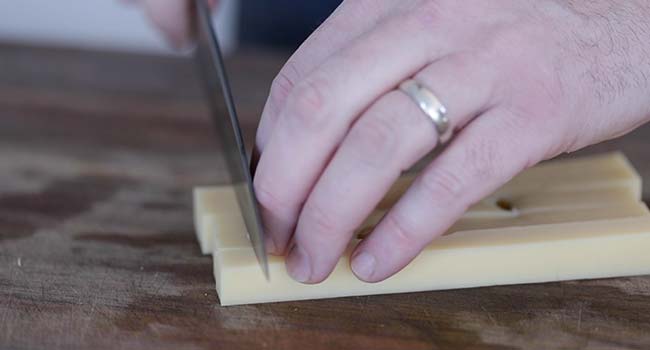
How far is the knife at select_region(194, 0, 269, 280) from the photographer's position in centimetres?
135

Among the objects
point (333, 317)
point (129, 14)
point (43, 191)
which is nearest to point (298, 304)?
point (333, 317)

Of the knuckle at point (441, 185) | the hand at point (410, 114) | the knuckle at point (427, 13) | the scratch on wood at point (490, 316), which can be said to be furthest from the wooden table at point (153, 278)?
the knuckle at point (427, 13)

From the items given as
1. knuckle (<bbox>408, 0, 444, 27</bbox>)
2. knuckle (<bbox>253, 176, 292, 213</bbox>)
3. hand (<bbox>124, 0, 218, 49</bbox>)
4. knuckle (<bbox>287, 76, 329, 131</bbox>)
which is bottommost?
hand (<bbox>124, 0, 218, 49</bbox>)

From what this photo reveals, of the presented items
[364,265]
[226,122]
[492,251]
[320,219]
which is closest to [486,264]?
[492,251]

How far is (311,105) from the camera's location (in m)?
1.22

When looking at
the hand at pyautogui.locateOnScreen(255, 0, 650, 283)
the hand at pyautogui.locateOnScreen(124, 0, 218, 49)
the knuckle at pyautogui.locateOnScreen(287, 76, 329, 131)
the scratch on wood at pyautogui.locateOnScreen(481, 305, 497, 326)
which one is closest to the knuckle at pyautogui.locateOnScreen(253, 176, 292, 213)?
the hand at pyautogui.locateOnScreen(255, 0, 650, 283)

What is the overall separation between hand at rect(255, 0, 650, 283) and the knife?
45 mm

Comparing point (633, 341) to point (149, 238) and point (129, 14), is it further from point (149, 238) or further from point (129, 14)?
point (129, 14)

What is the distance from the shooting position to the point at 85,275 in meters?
1.50

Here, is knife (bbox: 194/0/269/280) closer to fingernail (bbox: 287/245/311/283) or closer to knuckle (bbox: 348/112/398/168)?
fingernail (bbox: 287/245/311/283)

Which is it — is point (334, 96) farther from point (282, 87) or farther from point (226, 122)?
point (226, 122)

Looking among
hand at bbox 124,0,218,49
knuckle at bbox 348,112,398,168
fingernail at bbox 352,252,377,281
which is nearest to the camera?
knuckle at bbox 348,112,398,168

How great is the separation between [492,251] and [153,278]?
0.54 meters

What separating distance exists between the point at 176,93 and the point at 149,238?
747mm
